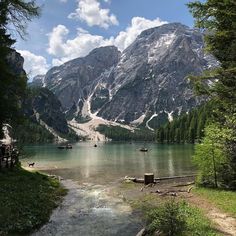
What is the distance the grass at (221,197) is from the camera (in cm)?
2387

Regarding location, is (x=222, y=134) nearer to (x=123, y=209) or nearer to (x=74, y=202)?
(x=123, y=209)

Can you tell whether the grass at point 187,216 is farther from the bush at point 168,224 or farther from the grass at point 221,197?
the grass at point 221,197

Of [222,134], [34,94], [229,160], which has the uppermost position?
[34,94]

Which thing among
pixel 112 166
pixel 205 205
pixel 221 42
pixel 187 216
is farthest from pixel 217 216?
pixel 112 166

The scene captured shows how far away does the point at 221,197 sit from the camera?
91.7 feet

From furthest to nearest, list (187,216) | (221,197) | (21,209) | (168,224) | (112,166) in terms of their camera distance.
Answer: (112,166)
(221,197)
(187,216)
(21,209)
(168,224)

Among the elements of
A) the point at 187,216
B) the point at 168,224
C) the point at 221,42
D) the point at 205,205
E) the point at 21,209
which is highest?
the point at 221,42

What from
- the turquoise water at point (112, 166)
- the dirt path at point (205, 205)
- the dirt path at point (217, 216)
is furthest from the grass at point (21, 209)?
the turquoise water at point (112, 166)

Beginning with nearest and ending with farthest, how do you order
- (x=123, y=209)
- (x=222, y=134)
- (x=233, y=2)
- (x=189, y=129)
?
(x=233, y=2), (x=123, y=209), (x=222, y=134), (x=189, y=129)

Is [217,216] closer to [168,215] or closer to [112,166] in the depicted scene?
[168,215]

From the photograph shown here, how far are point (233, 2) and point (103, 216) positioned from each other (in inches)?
642

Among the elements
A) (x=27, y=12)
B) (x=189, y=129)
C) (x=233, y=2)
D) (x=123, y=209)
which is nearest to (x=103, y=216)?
(x=123, y=209)

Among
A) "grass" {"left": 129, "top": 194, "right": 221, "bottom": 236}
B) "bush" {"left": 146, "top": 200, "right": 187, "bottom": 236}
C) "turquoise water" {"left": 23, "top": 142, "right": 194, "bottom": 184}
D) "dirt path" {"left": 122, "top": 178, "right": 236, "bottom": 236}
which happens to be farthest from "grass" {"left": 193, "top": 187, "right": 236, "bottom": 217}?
"turquoise water" {"left": 23, "top": 142, "right": 194, "bottom": 184}

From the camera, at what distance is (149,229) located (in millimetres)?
17859
